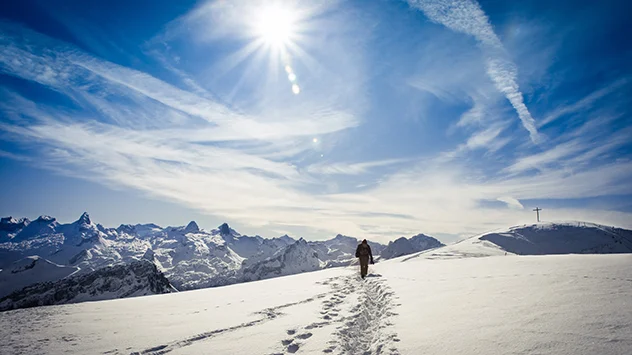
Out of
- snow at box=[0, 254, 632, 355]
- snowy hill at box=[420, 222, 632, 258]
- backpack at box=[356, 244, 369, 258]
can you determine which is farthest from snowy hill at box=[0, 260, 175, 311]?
snow at box=[0, 254, 632, 355]

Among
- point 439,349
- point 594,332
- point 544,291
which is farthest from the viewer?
point 544,291

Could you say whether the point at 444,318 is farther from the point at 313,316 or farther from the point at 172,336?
the point at 172,336

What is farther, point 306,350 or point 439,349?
point 306,350

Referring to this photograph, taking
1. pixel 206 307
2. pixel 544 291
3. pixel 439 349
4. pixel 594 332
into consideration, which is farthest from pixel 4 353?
pixel 544 291

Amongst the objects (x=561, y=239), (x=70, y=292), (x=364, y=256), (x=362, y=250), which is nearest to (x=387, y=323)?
(x=364, y=256)

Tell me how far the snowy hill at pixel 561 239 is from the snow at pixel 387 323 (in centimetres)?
7816

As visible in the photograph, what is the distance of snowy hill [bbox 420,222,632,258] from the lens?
7881 cm

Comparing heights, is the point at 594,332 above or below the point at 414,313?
above

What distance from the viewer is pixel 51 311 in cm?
974

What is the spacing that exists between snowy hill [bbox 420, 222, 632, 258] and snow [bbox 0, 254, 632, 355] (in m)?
78.2

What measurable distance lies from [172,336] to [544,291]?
29.2 feet

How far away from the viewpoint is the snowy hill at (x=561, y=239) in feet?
259

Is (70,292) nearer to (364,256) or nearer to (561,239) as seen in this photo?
(364,256)

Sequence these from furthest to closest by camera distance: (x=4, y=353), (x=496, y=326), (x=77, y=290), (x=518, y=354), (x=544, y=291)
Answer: (x=77, y=290)
(x=544, y=291)
(x=4, y=353)
(x=496, y=326)
(x=518, y=354)
